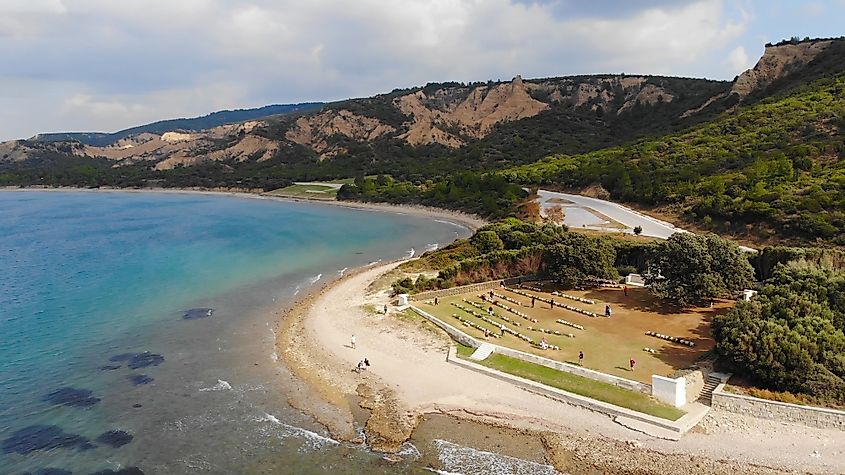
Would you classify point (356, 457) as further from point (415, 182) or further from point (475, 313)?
point (415, 182)

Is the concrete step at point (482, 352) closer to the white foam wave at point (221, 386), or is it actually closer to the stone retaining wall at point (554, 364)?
the stone retaining wall at point (554, 364)

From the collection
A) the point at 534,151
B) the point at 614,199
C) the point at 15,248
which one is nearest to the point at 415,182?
the point at 534,151

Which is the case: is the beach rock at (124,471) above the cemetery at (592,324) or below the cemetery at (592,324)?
below

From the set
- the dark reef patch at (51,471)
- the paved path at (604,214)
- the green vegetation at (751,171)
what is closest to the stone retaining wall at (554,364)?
the dark reef patch at (51,471)

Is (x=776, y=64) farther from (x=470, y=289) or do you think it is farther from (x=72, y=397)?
(x=72, y=397)

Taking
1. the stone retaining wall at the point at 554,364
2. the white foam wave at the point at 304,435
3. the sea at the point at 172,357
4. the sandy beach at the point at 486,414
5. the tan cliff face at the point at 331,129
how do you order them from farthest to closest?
the tan cliff face at the point at 331,129, the stone retaining wall at the point at 554,364, the white foam wave at the point at 304,435, the sea at the point at 172,357, the sandy beach at the point at 486,414

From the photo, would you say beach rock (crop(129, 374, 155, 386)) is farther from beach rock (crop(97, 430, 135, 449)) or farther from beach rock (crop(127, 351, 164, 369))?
beach rock (crop(97, 430, 135, 449))
